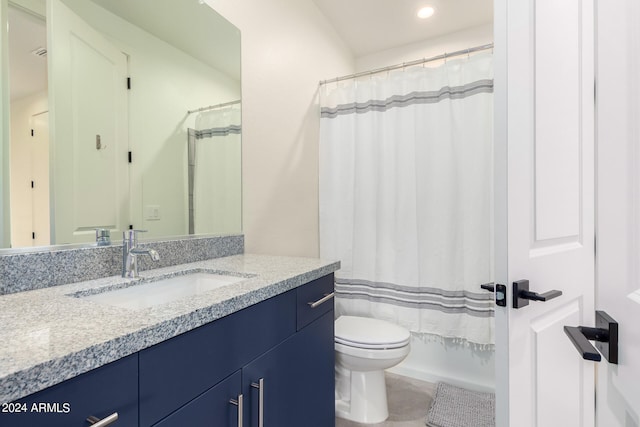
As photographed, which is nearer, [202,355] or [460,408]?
[202,355]

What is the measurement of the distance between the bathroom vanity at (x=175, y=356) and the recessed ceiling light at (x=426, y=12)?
Result: 2.13 m

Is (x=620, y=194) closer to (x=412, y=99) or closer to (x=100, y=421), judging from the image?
(x=100, y=421)

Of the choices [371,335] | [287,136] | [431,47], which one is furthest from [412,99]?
[371,335]

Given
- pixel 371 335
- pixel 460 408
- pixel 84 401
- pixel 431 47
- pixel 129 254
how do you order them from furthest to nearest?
1. pixel 431 47
2. pixel 460 408
3. pixel 371 335
4. pixel 129 254
5. pixel 84 401

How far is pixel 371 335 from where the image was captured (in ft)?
5.48

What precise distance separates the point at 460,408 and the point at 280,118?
1976mm

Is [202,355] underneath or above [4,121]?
underneath

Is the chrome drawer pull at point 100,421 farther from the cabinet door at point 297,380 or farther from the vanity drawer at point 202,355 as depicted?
the cabinet door at point 297,380

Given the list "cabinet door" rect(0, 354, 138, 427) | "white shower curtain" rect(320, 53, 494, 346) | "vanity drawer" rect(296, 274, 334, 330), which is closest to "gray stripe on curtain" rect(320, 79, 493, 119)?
"white shower curtain" rect(320, 53, 494, 346)

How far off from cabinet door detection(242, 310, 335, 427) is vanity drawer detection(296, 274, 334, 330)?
0.03 m

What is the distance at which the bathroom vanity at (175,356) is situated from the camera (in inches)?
19.0

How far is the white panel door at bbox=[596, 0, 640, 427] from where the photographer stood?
55 cm

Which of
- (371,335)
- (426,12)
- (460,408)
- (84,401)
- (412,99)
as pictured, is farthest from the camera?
(426,12)

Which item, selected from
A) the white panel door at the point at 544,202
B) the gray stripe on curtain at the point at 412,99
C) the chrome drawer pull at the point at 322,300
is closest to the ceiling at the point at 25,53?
the chrome drawer pull at the point at 322,300
